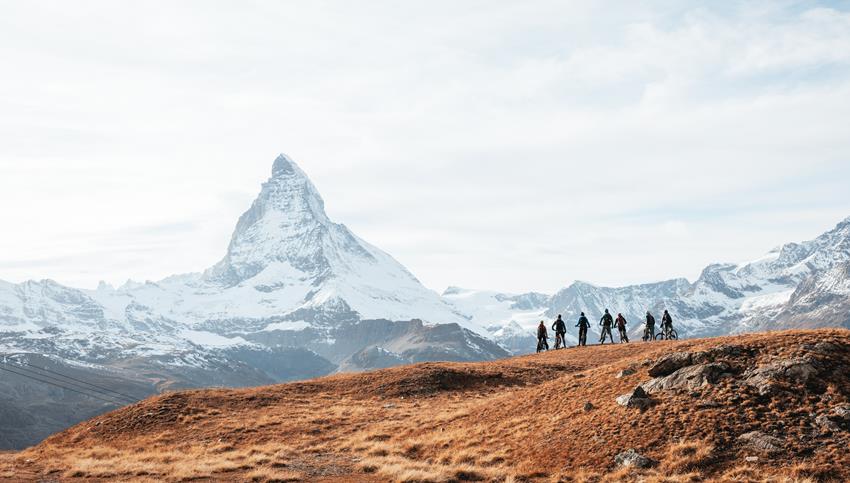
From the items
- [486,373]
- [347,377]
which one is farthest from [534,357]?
[347,377]

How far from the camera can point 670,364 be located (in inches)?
1280

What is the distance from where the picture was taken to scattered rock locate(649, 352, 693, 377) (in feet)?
105

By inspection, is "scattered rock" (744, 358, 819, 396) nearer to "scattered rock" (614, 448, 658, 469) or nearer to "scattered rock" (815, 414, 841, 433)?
"scattered rock" (815, 414, 841, 433)

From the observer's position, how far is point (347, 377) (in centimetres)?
5450

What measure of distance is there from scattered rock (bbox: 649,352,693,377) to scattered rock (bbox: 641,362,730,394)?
65 cm

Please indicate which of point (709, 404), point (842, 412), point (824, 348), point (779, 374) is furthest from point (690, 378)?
point (842, 412)

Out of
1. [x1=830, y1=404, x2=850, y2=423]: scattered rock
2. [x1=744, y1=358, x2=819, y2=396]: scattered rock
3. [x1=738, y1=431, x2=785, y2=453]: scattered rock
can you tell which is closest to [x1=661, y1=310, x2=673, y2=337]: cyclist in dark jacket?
[x1=744, y1=358, x2=819, y2=396]: scattered rock

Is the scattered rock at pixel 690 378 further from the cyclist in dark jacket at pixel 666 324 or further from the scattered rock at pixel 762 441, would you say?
the cyclist in dark jacket at pixel 666 324

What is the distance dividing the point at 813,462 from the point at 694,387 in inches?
248

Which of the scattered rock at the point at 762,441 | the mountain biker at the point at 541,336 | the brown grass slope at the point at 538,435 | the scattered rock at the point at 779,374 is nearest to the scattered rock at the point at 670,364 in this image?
the brown grass slope at the point at 538,435

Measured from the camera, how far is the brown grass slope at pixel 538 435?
2539 centimetres

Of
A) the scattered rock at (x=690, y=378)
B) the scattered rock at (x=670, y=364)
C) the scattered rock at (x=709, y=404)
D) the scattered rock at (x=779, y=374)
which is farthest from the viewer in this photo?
the scattered rock at (x=670, y=364)

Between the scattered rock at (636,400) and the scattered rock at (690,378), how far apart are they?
2.50 ft

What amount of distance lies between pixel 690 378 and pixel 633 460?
20.3ft
